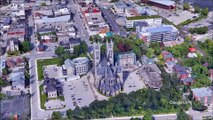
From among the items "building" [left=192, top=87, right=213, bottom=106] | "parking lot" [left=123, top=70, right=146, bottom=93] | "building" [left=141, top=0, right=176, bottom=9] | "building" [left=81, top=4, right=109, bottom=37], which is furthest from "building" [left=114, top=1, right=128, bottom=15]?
"building" [left=192, top=87, right=213, bottom=106]

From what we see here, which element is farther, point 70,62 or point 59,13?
point 59,13

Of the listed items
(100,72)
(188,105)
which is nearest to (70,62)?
(100,72)

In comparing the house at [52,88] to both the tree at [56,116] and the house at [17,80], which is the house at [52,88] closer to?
the house at [17,80]

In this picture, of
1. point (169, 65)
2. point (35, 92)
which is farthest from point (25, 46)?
point (169, 65)

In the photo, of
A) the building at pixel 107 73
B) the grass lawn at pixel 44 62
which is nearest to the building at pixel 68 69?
the grass lawn at pixel 44 62

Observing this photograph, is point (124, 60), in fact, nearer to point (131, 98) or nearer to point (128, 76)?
point (128, 76)

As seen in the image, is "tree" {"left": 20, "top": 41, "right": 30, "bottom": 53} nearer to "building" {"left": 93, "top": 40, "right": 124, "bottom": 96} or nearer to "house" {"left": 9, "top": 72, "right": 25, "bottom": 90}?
"house" {"left": 9, "top": 72, "right": 25, "bottom": 90}
